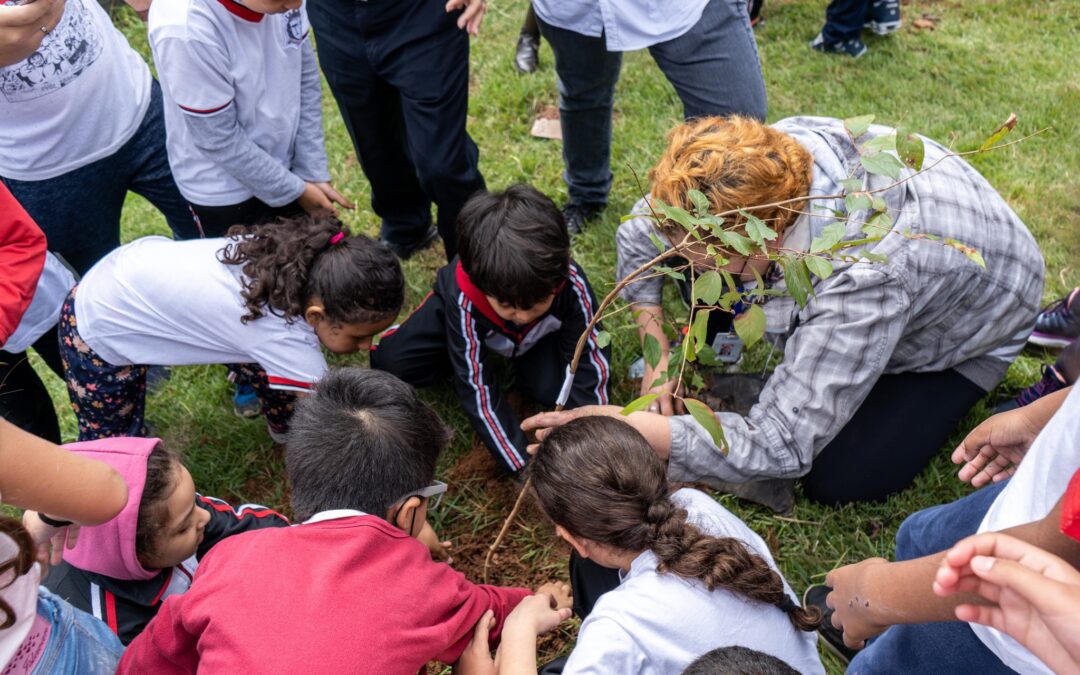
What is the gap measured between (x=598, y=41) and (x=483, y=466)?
154 cm

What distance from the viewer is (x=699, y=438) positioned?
6.80 feet

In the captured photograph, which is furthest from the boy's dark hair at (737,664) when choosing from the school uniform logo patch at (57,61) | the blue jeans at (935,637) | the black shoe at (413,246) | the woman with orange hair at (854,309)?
the black shoe at (413,246)

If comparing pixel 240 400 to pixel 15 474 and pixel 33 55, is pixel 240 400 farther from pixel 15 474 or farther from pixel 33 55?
pixel 15 474

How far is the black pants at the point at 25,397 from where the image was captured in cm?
240

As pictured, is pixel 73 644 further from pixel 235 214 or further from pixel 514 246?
pixel 235 214

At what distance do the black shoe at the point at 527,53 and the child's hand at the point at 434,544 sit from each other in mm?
2751

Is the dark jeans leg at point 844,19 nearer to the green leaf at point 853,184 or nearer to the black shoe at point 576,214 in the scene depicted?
the black shoe at point 576,214

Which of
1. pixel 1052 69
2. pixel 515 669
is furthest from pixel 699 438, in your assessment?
pixel 1052 69

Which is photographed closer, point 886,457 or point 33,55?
point 33,55

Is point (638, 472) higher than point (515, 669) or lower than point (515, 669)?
higher

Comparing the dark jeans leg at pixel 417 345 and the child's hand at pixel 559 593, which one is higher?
the dark jeans leg at pixel 417 345

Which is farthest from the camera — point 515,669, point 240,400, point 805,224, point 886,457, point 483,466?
point 240,400

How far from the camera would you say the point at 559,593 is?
2.19 m

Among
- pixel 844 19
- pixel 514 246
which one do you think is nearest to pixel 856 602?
pixel 514 246
